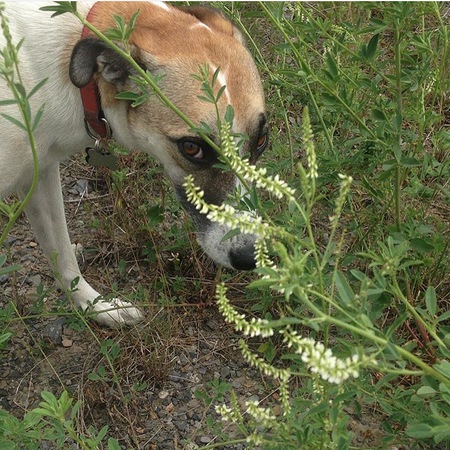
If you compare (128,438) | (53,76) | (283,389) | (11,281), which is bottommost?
(128,438)

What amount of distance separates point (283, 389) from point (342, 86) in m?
1.51

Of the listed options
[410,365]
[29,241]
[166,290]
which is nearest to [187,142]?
[166,290]

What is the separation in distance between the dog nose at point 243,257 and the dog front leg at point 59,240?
0.65 metres

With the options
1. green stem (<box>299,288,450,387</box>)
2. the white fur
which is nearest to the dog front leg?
the white fur

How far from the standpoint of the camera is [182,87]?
94.7 inches

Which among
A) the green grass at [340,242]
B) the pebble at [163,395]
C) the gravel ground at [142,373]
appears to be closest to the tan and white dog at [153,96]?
the green grass at [340,242]

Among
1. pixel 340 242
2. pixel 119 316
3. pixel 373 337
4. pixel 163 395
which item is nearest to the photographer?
pixel 373 337

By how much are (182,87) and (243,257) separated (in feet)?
2.26

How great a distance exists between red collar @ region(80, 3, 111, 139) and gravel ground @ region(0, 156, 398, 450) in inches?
28.5

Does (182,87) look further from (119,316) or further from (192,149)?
(119,316)

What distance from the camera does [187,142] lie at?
248 centimetres

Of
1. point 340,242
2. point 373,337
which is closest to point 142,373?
point 340,242

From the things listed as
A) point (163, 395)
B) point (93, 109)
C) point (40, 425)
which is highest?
point (93, 109)

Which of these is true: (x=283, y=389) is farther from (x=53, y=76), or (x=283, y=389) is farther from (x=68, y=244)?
(x=68, y=244)
